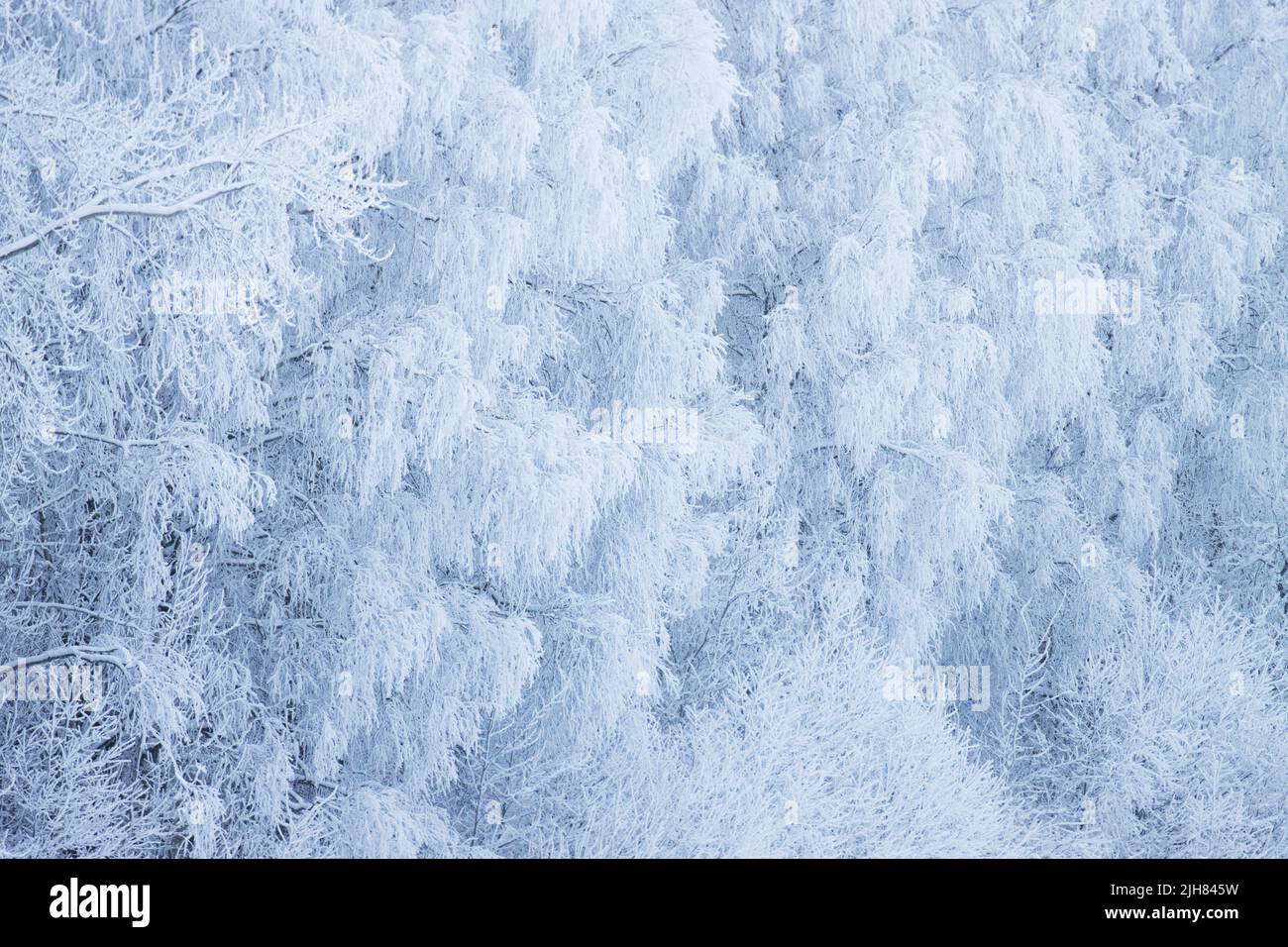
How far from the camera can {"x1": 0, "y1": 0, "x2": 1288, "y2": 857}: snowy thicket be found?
6492 mm

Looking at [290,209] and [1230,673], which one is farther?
[1230,673]

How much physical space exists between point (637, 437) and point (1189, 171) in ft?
19.0

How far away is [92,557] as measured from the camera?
714 centimetres

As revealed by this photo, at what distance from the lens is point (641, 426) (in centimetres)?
823

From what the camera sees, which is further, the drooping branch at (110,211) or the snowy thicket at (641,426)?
the snowy thicket at (641,426)

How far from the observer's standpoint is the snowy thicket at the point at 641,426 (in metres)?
6.49

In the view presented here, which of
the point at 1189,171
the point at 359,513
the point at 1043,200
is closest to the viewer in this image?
the point at 359,513

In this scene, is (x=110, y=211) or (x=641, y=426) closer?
(x=110, y=211)

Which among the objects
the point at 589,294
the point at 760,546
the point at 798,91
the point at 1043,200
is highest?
the point at 798,91

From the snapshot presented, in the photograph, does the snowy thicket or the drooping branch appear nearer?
the drooping branch

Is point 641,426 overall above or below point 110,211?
below

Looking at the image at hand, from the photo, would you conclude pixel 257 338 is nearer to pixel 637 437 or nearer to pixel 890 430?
pixel 637 437
